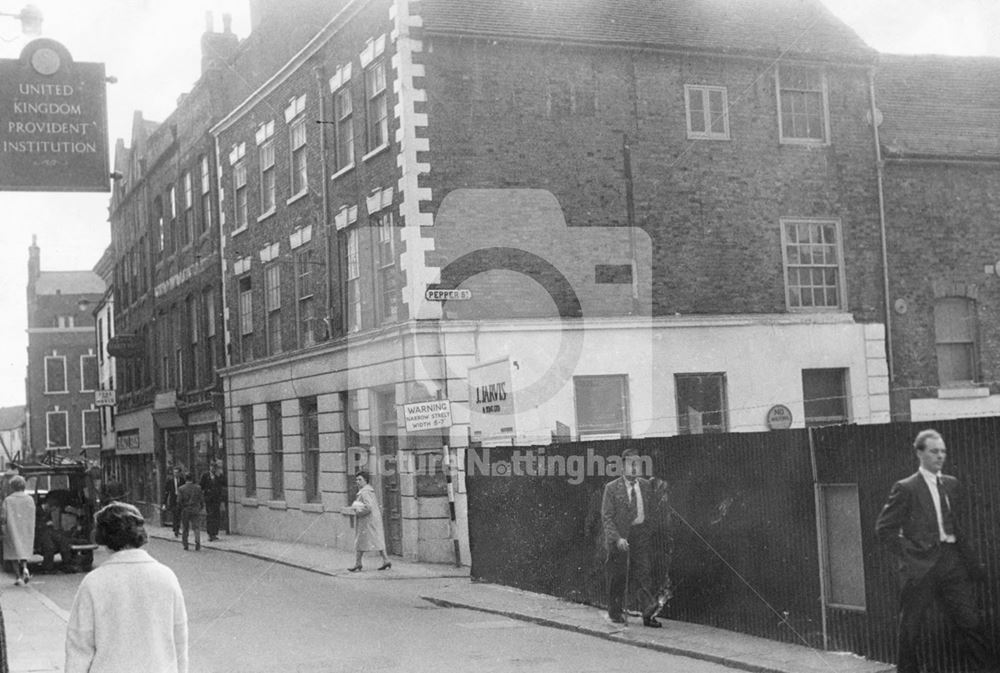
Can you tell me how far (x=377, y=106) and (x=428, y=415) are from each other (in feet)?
23.4

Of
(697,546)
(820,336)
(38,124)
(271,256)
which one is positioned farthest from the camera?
(271,256)

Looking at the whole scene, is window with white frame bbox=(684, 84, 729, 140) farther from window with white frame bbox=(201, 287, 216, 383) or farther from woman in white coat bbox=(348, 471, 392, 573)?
window with white frame bbox=(201, 287, 216, 383)

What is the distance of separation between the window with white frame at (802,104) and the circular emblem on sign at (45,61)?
16.9m

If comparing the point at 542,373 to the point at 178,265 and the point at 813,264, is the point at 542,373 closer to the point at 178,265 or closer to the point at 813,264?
the point at 813,264

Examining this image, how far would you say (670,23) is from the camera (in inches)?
950

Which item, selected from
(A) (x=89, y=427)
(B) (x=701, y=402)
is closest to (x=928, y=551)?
(B) (x=701, y=402)

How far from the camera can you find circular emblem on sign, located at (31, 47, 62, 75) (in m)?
10.2

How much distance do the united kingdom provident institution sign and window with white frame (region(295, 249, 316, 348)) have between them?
16670 millimetres

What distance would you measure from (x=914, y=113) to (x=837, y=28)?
2781 millimetres

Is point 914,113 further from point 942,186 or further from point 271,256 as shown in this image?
point 271,256

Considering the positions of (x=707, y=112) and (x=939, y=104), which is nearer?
(x=707, y=112)

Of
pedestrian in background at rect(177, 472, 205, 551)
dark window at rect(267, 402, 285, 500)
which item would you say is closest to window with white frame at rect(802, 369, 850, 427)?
dark window at rect(267, 402, 285, 500)

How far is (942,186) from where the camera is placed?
25.7 metres

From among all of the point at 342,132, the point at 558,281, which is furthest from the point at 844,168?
the point at 342,132
